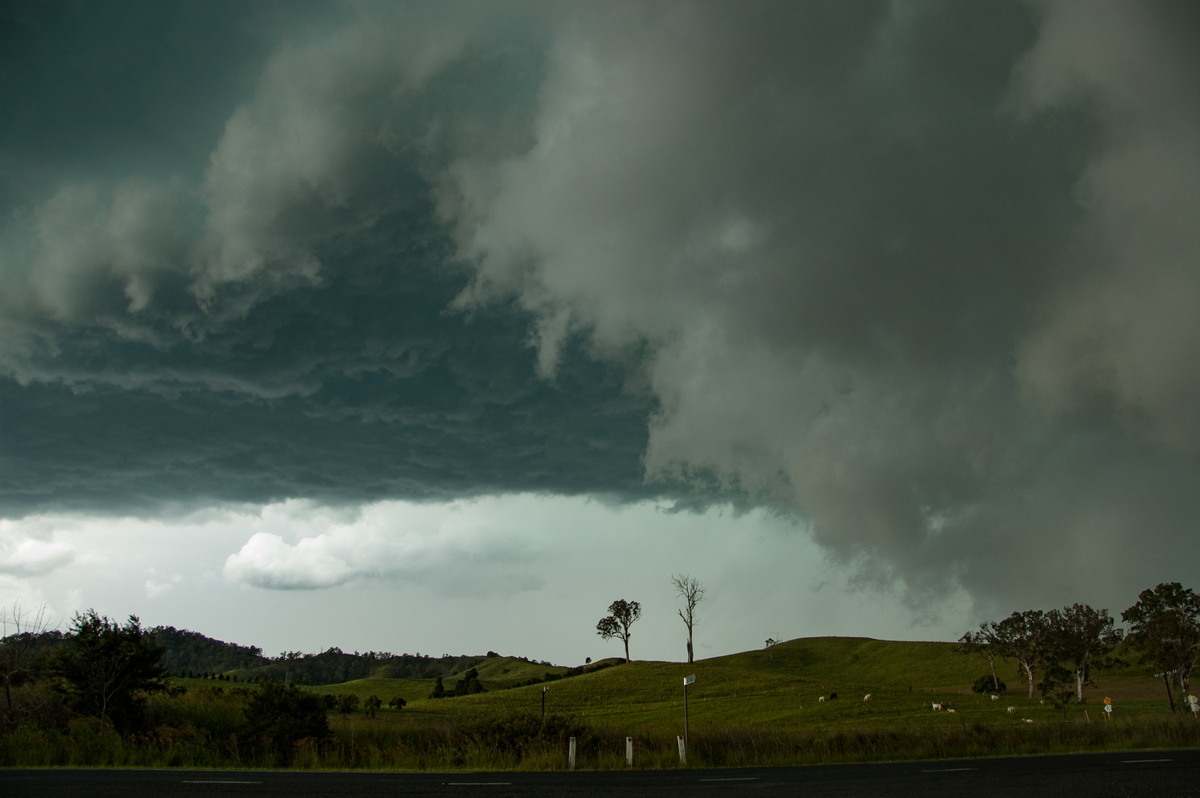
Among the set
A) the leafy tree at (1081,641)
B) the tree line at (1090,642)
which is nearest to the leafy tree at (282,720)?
the tree line at (1090,642)

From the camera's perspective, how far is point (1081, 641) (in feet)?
317

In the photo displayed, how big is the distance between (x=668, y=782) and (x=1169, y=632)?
83209mm

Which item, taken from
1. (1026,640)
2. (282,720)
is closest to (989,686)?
(1026,640)

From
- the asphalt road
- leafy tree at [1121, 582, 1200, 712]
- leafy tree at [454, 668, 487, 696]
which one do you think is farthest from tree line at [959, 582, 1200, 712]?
leafy tree at [454, 668, 487, 696]

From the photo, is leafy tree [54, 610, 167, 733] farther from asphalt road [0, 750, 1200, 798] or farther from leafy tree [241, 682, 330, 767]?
asphalt road [0, 750, 1200, 798]

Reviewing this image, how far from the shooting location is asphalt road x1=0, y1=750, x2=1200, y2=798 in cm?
1623

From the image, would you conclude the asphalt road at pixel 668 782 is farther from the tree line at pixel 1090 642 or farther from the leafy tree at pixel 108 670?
the tree line at pixel 1090 642

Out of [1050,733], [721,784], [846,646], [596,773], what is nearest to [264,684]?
[596,773]

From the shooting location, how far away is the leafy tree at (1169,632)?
77938 millimetres

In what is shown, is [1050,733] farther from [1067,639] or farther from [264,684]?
[1067,639]

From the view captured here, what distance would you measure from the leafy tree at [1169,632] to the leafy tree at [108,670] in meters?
88.6

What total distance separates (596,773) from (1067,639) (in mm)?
97601

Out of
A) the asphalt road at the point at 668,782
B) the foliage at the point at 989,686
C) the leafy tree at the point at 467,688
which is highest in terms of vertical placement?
the asphalt road at the point at 668,782

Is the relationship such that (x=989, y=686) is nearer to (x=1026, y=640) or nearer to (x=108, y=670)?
(x=1026, y=640)
